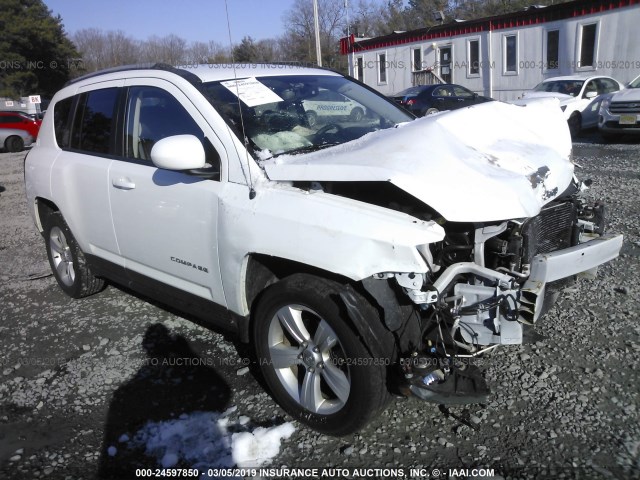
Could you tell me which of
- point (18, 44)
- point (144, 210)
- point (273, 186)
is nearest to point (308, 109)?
point (273, 186)

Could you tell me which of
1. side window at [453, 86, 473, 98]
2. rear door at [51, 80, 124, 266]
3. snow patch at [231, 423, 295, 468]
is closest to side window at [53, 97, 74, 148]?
rear door at [51, 80, 124, 266]

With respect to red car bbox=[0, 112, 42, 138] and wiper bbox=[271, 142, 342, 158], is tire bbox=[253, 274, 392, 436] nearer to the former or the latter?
wiper bbox=[271, 142, 342, 158]

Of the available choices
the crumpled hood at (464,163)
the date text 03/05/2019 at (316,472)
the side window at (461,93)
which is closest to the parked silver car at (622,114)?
the side window at (461,93)

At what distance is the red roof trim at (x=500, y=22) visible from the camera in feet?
63.0

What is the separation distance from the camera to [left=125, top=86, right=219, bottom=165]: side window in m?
3.28

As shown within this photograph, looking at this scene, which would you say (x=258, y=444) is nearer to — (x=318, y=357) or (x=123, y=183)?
(x=318, y=357)

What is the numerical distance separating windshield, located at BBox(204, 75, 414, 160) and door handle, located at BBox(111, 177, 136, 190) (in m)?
0.84

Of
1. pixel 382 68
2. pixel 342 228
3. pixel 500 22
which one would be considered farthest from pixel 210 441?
pixel 382 68

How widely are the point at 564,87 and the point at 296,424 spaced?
49.1 feet

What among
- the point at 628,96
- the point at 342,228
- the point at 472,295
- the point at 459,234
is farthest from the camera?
the point at 628,96

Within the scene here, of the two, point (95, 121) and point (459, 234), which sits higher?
point (95, 121)

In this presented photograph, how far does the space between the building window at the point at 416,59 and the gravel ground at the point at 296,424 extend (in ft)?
78.3

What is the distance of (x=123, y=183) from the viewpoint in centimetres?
363

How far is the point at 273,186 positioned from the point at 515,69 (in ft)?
74.2
